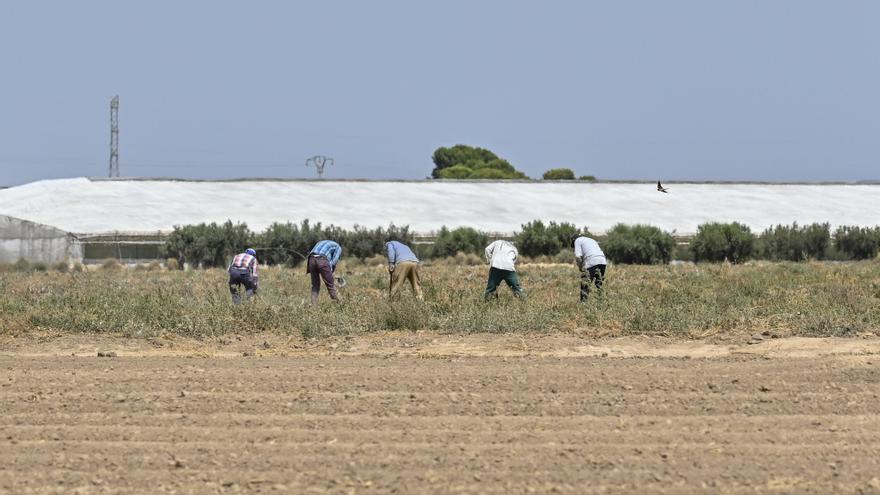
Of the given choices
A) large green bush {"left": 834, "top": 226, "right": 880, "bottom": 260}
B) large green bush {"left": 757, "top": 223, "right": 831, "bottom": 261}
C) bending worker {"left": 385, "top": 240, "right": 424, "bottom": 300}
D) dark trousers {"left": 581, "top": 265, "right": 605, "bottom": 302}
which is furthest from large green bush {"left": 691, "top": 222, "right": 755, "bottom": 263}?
bending worker {"left": 385, "top": 240, "right": 424, "bottom": 300}

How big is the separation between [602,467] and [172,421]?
10.7 feet

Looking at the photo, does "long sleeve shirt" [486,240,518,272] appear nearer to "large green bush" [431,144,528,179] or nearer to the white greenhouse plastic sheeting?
the white greenhouse plastic sheeting

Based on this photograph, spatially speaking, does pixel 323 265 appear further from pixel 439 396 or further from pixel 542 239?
pixel 542 239

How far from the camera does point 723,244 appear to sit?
42.2 m

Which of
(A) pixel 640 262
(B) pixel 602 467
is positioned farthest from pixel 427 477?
(A) pixel 640 262

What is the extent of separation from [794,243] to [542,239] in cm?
918

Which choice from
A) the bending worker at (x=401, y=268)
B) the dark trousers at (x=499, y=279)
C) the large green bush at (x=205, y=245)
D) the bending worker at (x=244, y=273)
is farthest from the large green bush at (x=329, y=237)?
the dark trousers at (x=499, y=279)

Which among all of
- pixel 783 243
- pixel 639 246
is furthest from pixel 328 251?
pixel 783 243

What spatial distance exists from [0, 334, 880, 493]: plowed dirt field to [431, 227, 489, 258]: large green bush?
100.0 feet

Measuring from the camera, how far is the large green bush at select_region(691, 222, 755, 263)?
42250 millimetres

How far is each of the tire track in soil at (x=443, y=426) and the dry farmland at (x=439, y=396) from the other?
2cm

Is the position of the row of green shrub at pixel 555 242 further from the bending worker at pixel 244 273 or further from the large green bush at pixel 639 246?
the bending worker at pixel 244 273

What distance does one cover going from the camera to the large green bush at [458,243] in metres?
43.2

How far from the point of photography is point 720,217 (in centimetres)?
4922
